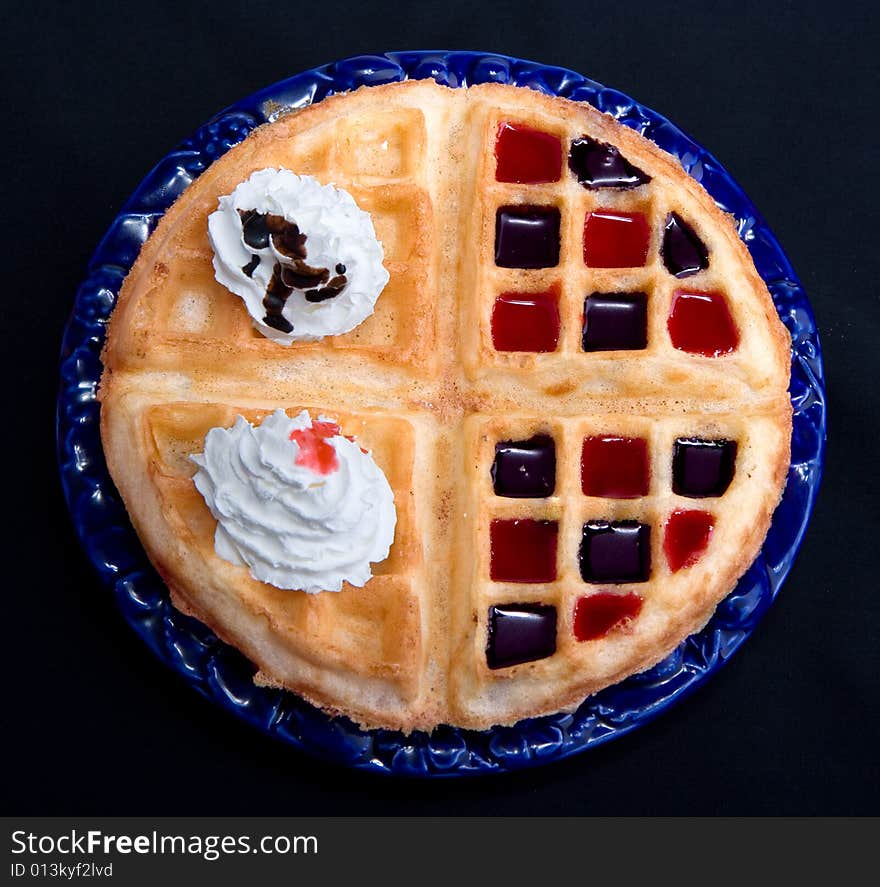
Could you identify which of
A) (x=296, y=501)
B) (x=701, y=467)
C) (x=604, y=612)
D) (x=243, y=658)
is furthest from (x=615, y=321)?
(x=243, y=658)

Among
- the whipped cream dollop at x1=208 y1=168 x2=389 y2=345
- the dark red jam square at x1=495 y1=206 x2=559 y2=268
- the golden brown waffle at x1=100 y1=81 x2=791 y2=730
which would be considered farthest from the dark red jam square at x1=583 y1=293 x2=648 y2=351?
the whipped cream dollop at x1=208 y1=168 x2=389 y2=345

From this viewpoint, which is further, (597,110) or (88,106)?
(88,106)

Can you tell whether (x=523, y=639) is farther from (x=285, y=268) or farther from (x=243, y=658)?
(x=285, y=268)

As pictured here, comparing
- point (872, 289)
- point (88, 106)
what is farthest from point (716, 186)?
point (88, 106)

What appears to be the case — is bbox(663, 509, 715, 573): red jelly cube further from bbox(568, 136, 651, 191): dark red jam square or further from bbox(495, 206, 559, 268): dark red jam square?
bbox(568, 136, 651, 191): dark red jam square

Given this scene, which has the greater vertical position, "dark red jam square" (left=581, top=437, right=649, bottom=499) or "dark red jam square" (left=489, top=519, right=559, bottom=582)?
"dark red jam square" (left=581, top=437, right=649, bottom=499)

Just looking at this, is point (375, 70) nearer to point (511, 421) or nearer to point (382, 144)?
point (382, 144)
